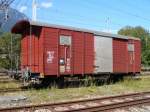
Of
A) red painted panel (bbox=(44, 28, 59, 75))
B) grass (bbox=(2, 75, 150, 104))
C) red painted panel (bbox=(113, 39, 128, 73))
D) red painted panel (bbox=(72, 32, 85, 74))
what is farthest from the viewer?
red painted panel (bbox=(113, 39, 128, 73))

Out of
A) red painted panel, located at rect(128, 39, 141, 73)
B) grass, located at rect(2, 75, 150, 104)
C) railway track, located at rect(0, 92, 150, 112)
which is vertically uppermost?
red painted panel, located at rect(128, 39, 141, 73)

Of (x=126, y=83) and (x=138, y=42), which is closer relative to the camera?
(x=126, y=83)

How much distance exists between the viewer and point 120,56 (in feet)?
81.6

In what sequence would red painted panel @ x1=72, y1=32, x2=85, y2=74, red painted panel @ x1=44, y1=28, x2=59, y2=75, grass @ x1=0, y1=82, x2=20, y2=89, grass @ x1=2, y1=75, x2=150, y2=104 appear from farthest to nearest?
red painted panel @ x1=72, y1=32, x2=85, y2=74 < grass @ x1=0, y1=82, x2=20, y2=89 < red painted panel @ x1=44, y1=28, x2=59, y2=75 < grass @ x1=2, y1=75, x2=150, y2=104

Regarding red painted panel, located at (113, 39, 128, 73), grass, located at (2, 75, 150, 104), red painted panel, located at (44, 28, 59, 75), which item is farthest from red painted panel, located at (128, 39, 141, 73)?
red painted panel, located at (44, 28, 59, 75)

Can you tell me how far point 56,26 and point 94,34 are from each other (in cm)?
342

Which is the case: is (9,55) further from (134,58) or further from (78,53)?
(134,58)

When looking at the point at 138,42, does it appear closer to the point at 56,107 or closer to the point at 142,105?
the point at 142,105

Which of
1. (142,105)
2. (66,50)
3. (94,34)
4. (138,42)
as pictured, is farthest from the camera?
(138,42)

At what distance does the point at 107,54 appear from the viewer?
76.8ft

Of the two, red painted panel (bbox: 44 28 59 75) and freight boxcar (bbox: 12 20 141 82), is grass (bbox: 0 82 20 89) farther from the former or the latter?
red painted panel (bbox: 44 28 59 75)

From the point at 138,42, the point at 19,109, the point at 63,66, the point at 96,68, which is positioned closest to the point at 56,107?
the point at 19,109

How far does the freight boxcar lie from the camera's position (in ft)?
63.0

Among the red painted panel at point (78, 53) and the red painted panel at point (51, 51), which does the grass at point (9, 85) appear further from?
the red painted panel at point (78, 53)
